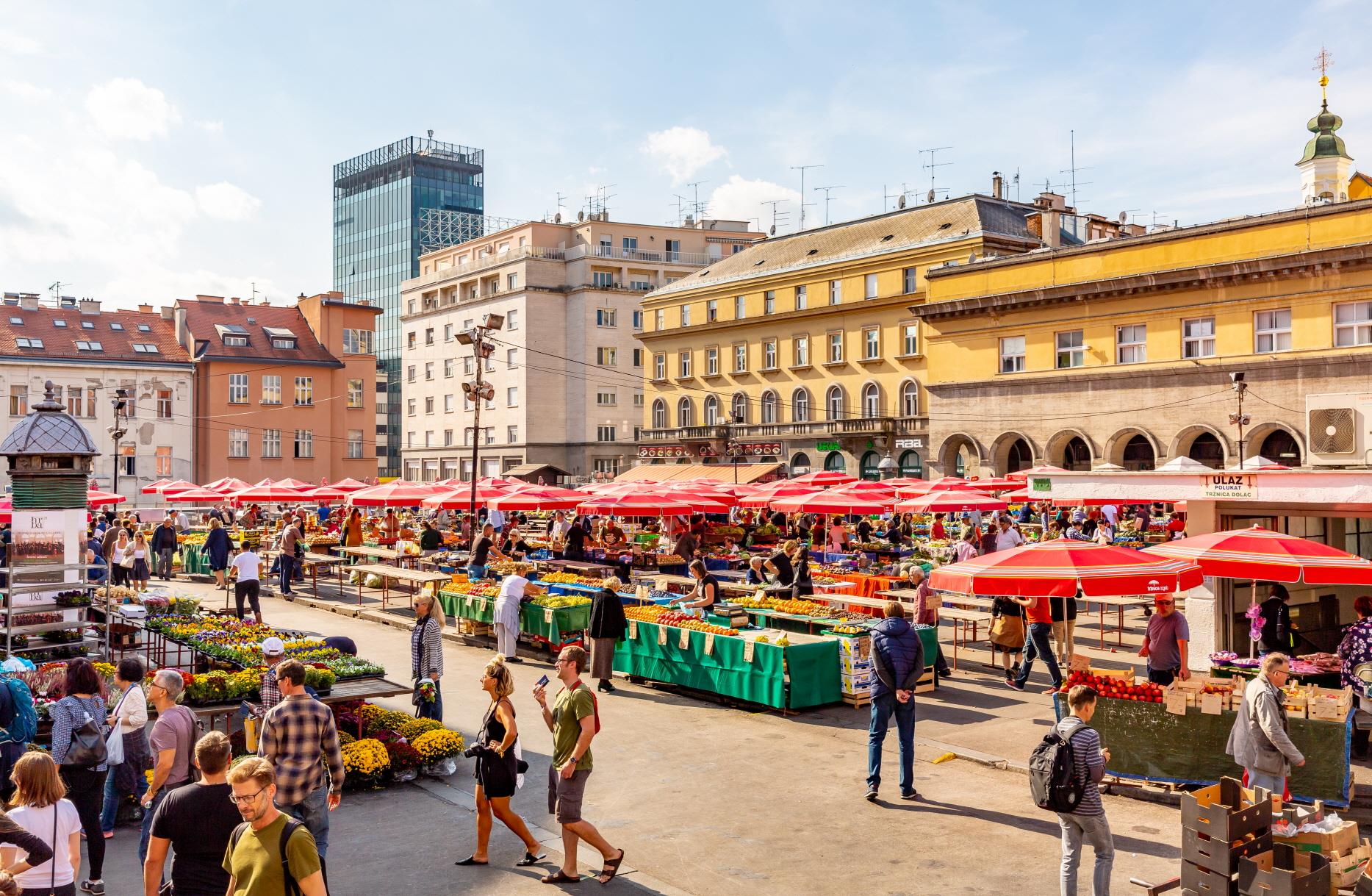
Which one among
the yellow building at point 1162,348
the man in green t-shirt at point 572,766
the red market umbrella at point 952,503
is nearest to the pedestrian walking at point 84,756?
the man in green t-shirt at point 572,766

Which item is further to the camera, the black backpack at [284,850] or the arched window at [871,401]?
the arched window at [871,401]

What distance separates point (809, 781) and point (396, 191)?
131m

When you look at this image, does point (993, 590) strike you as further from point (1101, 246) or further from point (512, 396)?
point (512, 396)

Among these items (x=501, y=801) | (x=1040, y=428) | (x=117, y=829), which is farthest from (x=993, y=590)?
(x=1040, y=428)

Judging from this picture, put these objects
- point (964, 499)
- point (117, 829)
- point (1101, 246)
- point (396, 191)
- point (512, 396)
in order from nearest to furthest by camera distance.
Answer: point (117, 829), point (964, 499), point (1101, 246), point (512, 396), point (396, 191)

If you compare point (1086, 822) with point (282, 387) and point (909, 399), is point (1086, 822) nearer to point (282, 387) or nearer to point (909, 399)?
point (909, 399)

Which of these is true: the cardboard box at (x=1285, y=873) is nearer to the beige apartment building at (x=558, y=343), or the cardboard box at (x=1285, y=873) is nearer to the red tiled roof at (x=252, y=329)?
the red tiled roof at (x=252, y=329)

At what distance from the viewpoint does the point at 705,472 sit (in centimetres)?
5922

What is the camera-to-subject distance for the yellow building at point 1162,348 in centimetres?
3712

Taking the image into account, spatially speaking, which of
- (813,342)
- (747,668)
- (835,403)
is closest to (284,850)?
(747,668)

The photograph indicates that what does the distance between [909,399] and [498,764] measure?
4927cm

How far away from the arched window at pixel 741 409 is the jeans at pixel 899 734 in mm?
54020

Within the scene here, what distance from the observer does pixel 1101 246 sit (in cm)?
4375

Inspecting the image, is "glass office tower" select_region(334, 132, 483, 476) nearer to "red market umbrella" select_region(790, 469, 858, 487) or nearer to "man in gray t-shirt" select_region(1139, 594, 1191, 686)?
"red market umbrella" select_region(790, 469, 858, 487)
